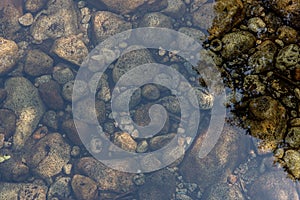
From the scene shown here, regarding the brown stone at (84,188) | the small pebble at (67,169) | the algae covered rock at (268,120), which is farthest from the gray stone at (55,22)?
the algae covered rock at (268,120)

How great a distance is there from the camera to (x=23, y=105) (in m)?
9.78

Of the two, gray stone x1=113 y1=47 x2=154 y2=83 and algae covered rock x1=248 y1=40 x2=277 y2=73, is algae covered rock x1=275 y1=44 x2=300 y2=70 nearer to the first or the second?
algae covered rock x1=248 y1=40 x2=277 y2=73

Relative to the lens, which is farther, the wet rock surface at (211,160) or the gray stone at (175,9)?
the gray stone at (175,9)

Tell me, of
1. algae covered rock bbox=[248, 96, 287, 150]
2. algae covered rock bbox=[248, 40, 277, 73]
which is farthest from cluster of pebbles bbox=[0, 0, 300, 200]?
algae covered rock bbox=[248, 96, 287, 150]

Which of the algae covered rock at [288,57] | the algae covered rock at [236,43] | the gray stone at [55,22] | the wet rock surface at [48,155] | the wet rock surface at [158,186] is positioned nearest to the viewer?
the algae covered rock at [288,57]

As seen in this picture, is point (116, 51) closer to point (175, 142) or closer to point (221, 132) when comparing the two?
point (175, 142)

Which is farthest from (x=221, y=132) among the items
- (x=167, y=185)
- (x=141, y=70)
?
(x=141, y=70)

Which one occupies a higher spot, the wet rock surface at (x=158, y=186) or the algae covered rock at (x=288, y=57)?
the algae covered rock at (x=288, y=57)

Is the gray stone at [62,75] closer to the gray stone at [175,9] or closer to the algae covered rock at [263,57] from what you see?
the gray stone at [175,9]

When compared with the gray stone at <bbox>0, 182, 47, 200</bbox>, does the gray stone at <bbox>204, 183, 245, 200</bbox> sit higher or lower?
lower

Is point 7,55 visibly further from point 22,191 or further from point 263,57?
point 263,57

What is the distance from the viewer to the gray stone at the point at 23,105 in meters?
9.69

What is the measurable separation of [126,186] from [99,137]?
2.06 meters

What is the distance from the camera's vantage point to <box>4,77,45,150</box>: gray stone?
9.69 m
